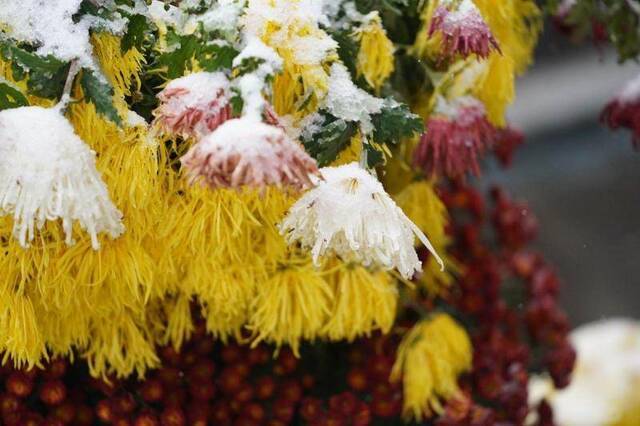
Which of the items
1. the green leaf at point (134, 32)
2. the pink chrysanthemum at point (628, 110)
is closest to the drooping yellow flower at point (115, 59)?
the green leaf at point (134, 32)

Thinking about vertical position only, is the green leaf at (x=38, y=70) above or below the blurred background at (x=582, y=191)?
above

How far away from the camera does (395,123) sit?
2.43 ft

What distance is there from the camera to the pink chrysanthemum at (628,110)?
3.49 ft

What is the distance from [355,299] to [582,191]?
141cm

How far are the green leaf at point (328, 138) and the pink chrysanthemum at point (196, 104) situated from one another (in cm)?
12

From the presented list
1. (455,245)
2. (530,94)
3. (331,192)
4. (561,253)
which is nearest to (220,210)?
(331,192)

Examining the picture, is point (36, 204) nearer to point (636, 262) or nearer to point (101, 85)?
point (101, 85)

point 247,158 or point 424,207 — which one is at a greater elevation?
point 247,158

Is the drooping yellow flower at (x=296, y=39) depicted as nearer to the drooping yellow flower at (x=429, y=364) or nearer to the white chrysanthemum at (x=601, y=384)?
the drooping yellow flower at (x=429, y=364)

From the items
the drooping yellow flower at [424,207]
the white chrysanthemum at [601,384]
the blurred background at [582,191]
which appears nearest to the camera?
the drooping yellow flower at [424,207]

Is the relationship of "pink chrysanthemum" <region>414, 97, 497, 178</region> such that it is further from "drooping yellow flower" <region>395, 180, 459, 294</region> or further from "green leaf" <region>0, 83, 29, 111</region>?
"green leaf" <region>0, 83, 29, 111</region>

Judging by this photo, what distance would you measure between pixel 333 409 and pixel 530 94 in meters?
1.55

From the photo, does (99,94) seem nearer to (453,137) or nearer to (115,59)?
(115,59)

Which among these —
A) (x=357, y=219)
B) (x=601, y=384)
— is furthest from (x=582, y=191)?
(x=357, y=219)
